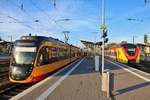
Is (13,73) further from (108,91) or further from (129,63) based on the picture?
(129,63)

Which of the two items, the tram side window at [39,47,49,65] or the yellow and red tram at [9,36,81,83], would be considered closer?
the yellow and red tram at [9,36,81,83]

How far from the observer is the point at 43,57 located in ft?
63.7

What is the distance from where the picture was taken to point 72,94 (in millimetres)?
12156

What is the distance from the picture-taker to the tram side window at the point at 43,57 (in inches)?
748

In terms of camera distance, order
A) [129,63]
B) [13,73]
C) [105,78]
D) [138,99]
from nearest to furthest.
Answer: [138,99]
[105,78]
[13,73]
[129,63]

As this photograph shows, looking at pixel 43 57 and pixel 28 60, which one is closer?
pixel 28 60

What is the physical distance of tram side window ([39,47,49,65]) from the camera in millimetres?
19000

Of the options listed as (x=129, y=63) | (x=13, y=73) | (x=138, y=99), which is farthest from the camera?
(x=129, y=63)

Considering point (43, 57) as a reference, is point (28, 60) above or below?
below

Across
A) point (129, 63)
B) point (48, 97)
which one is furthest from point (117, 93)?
point (129, 63)

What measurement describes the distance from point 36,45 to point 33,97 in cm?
761

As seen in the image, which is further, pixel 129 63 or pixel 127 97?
pixel 129 63

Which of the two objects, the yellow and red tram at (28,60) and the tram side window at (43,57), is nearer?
the yellow and red tram at (28,60)

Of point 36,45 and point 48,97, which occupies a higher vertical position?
point 36,45
